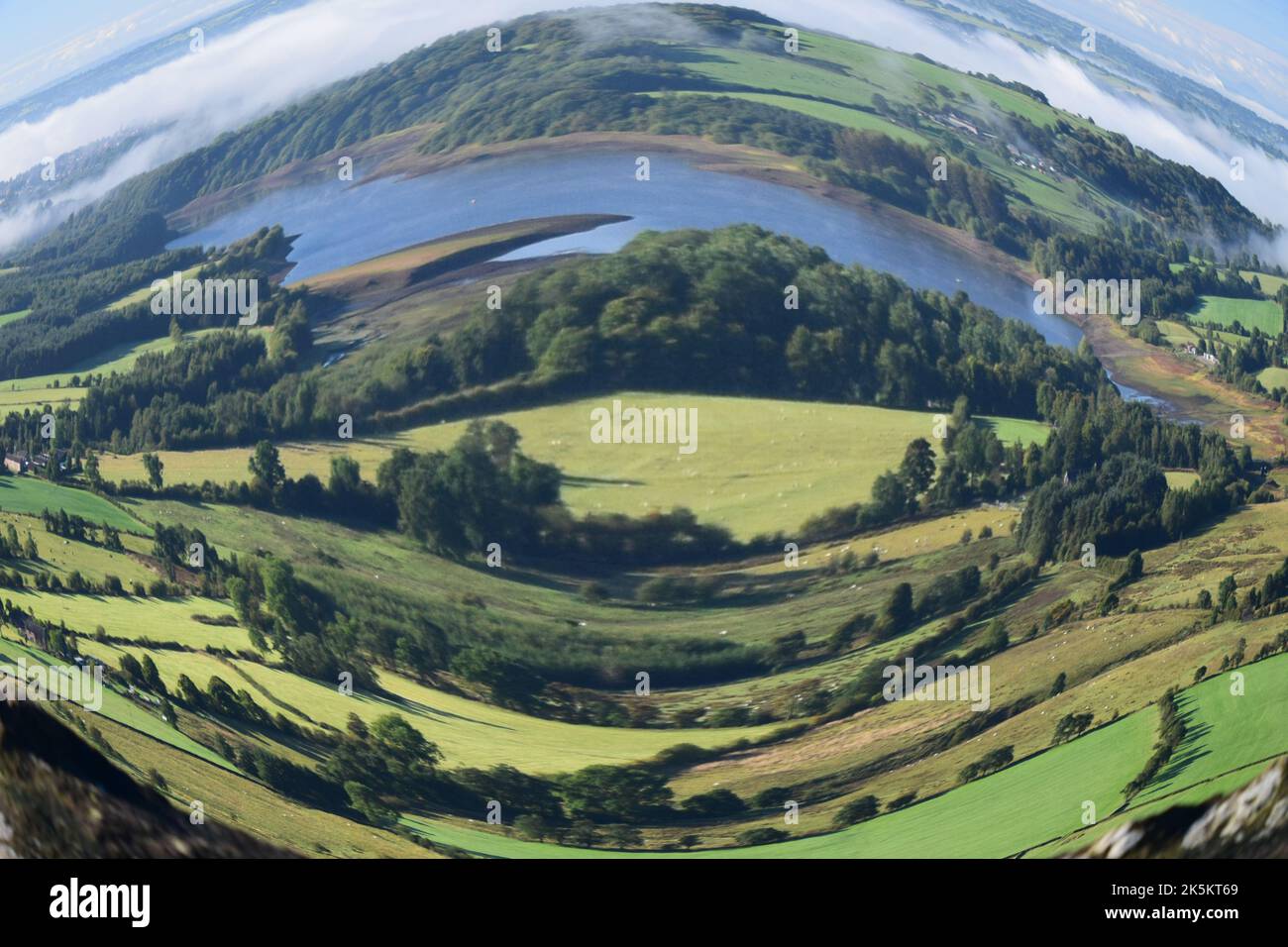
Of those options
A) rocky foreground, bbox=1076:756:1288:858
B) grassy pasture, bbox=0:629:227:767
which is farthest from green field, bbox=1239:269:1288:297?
grassy pasture, bbox=0:629:227:767

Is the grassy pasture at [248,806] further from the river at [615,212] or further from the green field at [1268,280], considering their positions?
the green field at [1268,280]

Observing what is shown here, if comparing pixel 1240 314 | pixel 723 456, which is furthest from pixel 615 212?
pixel 1240 314

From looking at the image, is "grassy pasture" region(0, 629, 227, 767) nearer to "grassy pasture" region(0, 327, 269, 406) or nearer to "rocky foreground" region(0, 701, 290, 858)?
"rocky foreground" region(0, 701, 290, 858)

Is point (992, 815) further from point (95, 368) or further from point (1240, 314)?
point (95, 368)

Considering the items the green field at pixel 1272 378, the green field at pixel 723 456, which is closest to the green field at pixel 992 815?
the green field at pixel 723 456

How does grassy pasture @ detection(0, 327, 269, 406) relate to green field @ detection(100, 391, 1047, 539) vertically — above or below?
above
